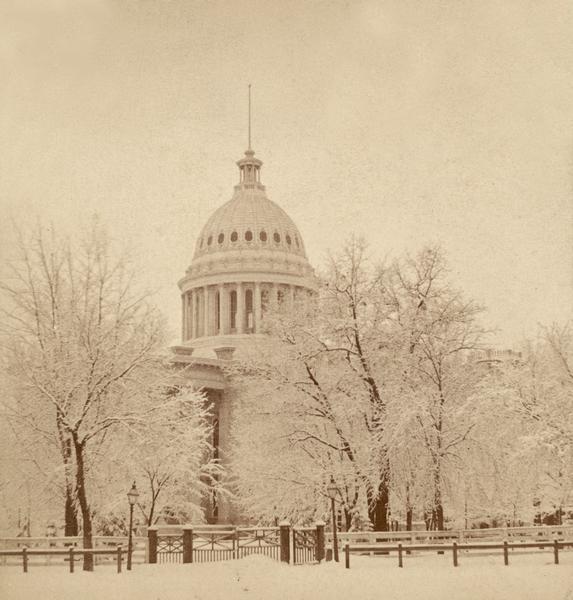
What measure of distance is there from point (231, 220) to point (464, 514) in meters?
73.1

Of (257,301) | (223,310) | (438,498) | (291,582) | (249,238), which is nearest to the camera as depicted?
(291,582)

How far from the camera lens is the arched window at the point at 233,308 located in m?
112

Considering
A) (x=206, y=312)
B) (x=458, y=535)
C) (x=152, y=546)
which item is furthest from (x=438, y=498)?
(x=206, y=312)

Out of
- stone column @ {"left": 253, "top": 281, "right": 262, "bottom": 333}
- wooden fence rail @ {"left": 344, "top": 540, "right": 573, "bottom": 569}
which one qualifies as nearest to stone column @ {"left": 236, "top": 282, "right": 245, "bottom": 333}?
stone column @ {"left": 253, "top": 281, "right": 262, "bottom": 333}

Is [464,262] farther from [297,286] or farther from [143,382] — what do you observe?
[297,286]

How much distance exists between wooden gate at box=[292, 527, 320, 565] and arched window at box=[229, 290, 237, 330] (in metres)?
74.3

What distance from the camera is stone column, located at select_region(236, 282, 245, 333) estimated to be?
4291 inches

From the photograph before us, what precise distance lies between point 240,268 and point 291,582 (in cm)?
8498

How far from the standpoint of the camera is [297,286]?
358 ft

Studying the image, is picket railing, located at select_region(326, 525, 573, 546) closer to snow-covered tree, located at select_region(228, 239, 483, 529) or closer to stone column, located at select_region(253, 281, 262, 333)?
snow-covered tree, located at select_region(228, 239, 483, 529)

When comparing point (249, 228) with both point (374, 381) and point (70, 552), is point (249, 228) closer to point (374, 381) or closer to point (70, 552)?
point (374, 381)

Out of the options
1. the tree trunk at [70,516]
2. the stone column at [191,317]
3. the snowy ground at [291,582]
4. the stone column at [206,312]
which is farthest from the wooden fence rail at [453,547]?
the stone column at [191,317]

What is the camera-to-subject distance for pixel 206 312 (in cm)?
11350

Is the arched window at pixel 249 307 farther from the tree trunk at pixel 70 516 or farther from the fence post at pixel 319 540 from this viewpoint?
the fence post at pixel 319 540
